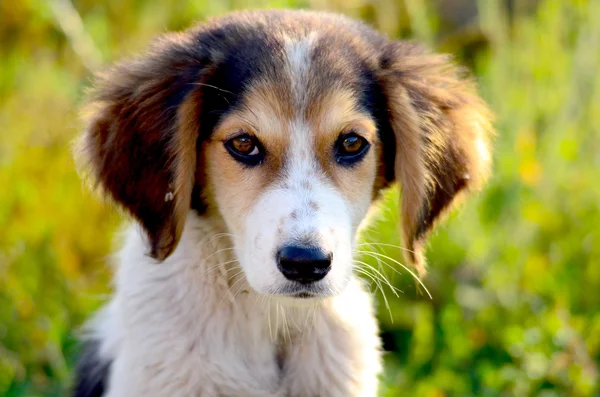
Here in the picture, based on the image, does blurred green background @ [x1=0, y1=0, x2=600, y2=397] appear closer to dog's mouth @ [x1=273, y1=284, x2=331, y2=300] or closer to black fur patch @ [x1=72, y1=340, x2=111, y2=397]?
black fur patch @ [x1=72, y1=340, x2=111, y2=397]

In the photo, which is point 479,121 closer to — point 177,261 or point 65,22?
point 177,261

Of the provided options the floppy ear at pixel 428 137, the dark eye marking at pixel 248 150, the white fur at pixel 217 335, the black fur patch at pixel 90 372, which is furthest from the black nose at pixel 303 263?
the black fur patch at pixel 90 372

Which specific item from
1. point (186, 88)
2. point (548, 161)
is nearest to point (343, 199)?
point (186, 88)

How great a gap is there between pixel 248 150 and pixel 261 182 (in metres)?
0.15

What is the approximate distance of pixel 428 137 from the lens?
3611 millimetres

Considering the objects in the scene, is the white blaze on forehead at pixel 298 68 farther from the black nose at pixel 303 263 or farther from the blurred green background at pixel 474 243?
the blurred green background at pixel 474 243

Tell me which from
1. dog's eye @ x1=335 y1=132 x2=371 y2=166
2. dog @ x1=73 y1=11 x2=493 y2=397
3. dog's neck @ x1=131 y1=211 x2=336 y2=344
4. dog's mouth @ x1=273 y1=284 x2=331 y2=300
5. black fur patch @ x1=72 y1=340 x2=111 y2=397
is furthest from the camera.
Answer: black fur patch @ x1=72 y1=340 x2=111 y2=397

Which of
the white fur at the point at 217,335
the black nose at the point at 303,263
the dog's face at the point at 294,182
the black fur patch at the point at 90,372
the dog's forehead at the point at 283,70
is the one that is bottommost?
the black fur patch at the point at 90,372

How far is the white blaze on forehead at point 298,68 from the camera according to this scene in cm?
333

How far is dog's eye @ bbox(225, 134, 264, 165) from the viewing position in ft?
11.0

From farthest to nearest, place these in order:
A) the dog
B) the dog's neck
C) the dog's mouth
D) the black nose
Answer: the dog's neck, the dog, the dog's mouth, the black nose

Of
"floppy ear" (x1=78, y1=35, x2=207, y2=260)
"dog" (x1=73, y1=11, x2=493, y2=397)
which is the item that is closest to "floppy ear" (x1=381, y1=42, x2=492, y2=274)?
"dog" (x1=73, y1=11, x2=493, y2=397)

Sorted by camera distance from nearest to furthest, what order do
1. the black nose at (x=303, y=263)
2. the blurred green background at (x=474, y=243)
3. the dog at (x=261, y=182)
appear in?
the black nose at (x=303, y=263) < the dog at (x=261, y=182) < the blurred green background at (x=474, y=243)

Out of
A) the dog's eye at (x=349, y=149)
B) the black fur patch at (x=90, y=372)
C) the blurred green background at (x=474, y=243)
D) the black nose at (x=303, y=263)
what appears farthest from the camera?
the blurred green background at (x=474, y=243)
